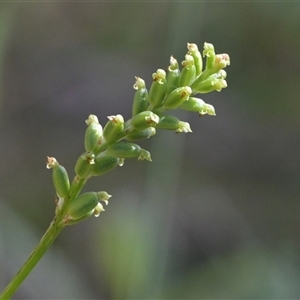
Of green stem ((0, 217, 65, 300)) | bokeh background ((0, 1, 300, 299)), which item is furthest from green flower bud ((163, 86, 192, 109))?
bokeh background ((0, 1, 300, 299))

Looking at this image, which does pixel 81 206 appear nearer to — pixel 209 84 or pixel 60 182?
pixel 60 182

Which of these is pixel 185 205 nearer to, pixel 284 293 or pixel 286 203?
pixel 286 203

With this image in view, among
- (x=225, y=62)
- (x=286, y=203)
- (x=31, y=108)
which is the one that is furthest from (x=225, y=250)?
(x=225, y=62)

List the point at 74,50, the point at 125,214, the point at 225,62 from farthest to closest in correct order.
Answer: the point at 74,50, the point at 125,214, the point at 225,62

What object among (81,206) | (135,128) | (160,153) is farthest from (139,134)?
(160,153)

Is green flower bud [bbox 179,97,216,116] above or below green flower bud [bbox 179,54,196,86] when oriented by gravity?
below

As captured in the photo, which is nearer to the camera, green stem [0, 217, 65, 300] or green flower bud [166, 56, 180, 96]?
green stem [0, 217, 65, 300]

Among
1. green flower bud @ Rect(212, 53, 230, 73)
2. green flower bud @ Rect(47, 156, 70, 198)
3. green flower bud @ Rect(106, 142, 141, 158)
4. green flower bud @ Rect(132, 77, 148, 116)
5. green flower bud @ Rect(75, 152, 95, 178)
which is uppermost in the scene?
green flower bud @ Rect(212, 53, 230, 73)

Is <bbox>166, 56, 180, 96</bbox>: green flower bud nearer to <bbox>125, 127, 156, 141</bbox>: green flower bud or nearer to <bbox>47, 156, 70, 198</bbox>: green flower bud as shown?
<bbox>125, 127, 156, 141</bbox>: green flower bud
